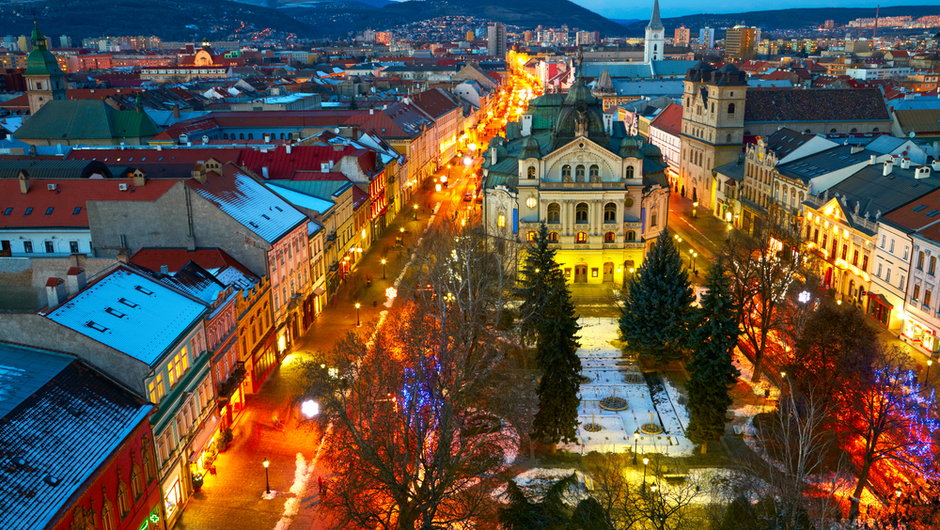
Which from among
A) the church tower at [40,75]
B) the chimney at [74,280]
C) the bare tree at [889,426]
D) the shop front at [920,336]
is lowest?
the shop front at [920,336]

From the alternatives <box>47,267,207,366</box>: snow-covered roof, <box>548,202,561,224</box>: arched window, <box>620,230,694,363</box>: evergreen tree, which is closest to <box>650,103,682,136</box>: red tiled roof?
<box>548,202,561,224</box>: arched window

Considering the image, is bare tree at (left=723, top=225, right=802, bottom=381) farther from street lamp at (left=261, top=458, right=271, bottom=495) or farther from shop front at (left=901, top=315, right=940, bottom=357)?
street lamp at (left=261, top=458, right=271, bottom=495)

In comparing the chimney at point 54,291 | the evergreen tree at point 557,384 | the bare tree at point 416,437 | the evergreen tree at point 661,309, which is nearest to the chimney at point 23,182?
the chimney at point 54,291

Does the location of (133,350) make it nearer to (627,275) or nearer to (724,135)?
(627,275)

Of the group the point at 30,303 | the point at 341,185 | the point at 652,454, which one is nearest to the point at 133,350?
the point at 30,303

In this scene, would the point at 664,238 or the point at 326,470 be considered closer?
the point at 326,470

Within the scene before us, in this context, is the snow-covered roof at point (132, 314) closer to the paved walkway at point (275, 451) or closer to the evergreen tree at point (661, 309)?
the paved walkway at point (275, 451)
